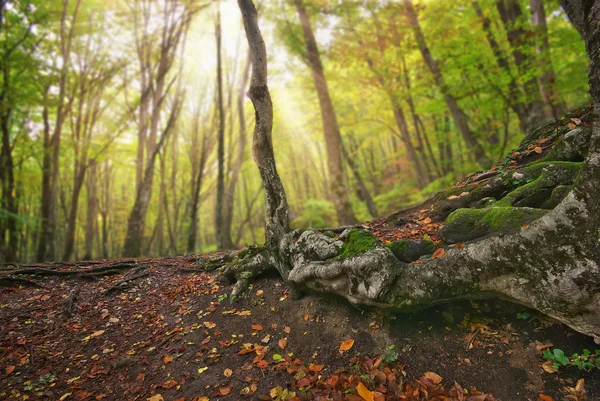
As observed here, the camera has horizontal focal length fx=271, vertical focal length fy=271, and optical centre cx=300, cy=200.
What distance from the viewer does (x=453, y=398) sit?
242cm

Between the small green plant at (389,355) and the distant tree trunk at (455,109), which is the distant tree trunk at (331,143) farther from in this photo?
the small green plant at (389,355)

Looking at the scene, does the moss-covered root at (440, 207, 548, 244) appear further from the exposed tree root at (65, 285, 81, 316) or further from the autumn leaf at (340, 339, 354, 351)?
the exposed tree root at (65, 285, 81, 316)

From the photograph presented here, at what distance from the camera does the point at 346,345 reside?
3148 millimetres

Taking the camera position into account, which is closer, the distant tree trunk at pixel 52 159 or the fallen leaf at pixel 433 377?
the fallen leaf at pixel 433 377

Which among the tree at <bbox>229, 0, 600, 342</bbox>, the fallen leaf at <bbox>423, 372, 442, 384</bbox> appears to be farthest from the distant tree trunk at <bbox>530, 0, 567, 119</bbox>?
the fallen leaf at <bbox>423, 372, 442, 384</bbox>

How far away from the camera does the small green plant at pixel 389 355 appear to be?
284 centimetres

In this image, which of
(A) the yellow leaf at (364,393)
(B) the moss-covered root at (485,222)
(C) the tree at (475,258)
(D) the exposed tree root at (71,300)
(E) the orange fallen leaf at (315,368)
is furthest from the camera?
(D) the exposed tree root at (71,300)

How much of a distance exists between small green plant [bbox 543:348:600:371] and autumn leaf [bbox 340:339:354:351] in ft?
5.96

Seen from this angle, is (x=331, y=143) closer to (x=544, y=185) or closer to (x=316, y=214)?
(x=544, y=185)

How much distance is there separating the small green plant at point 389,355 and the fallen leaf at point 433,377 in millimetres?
304

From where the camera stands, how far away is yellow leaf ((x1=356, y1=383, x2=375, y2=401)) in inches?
97.6

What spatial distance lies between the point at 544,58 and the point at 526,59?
0.46 meters

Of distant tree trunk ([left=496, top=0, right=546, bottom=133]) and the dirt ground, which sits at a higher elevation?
distant tree trunk ([left=496, top=0, right=546, bottom=133])

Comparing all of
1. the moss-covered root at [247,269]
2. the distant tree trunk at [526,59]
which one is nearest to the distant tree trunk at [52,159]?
the moss-covered root at [247,269]
